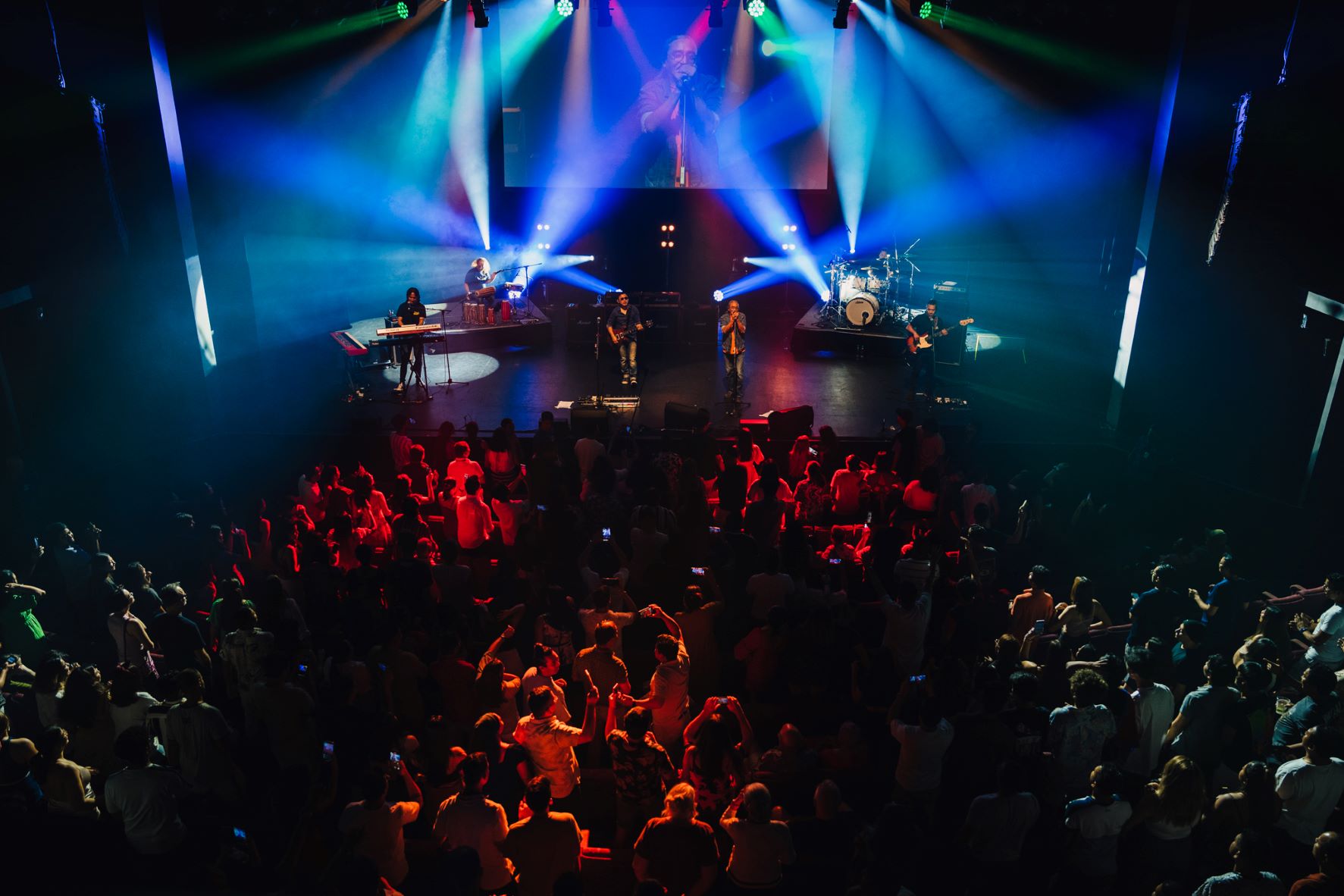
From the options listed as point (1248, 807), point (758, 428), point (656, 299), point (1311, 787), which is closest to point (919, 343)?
point (758, 428)

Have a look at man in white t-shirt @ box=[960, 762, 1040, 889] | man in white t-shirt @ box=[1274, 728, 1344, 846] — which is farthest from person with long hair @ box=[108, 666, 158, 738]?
man in white t-shirt @ box=[1274, 728, 1344, 846]

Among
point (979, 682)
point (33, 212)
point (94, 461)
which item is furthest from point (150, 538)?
point (979, 682)

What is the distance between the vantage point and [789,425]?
9.78m

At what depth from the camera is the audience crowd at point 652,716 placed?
3.88m

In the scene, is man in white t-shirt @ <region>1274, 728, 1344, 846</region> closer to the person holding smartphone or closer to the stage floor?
the person holding smartphone

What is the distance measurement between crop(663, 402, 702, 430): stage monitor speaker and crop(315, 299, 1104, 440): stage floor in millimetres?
557

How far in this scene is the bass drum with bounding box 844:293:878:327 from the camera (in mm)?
14172

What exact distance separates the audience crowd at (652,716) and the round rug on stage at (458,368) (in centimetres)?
586

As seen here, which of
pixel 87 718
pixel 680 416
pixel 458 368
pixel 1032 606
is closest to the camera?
pixel 87 718

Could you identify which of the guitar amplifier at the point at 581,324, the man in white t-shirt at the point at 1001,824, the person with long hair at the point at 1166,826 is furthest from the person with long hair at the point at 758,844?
the guitar amplifier at the point at 581,324

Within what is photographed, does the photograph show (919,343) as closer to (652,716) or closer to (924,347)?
(924,347)

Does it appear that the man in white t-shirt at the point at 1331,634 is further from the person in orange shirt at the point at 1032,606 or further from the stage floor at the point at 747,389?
the stage floor at the point at 747,389

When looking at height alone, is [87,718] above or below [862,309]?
below

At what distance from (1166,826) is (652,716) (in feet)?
7.66
